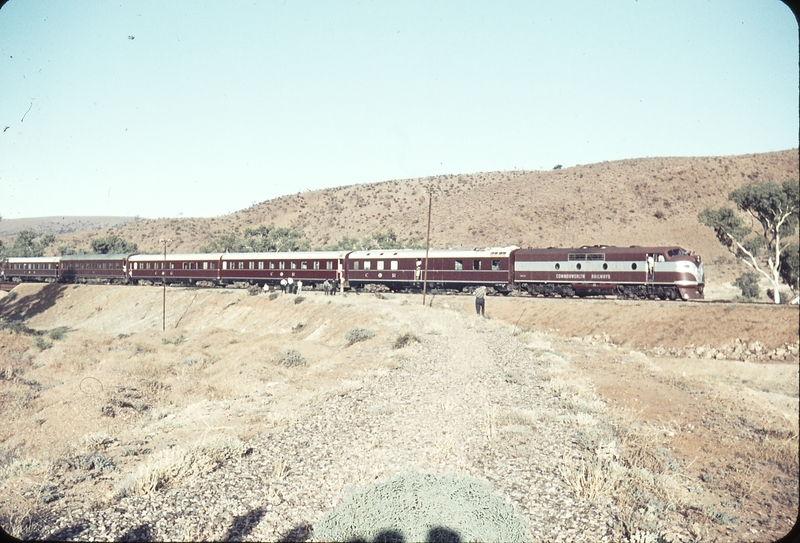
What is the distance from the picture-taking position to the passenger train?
30.9 meters

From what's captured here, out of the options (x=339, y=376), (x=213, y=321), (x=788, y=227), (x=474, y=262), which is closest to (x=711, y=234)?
(x=788, y=227)

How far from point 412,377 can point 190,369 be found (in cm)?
1041

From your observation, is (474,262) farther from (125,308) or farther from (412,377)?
(125,308)

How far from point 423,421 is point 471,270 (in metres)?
26.3

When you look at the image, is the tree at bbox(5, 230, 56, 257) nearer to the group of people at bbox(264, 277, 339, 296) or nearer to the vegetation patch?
the group of people at bbox(264, 277, 339, 296)

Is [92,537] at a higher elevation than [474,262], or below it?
below

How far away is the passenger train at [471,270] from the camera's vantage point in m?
30.9

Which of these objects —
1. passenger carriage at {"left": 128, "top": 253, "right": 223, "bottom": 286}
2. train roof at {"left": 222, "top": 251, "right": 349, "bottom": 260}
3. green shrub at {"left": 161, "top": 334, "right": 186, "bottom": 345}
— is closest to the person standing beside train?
train roof at {"left": 222, "top": 251, "right": 349, "bottom": 260}

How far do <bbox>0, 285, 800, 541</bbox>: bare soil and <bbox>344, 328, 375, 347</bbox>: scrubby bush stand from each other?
652 mm

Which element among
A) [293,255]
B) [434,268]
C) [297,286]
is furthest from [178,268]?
[434,268]

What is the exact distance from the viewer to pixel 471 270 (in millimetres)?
36781

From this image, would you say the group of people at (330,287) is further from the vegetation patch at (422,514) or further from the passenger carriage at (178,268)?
the vegetation patch at (422,514)

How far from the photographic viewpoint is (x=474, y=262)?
36.7 metres

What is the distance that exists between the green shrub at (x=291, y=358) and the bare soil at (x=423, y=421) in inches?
18.6
